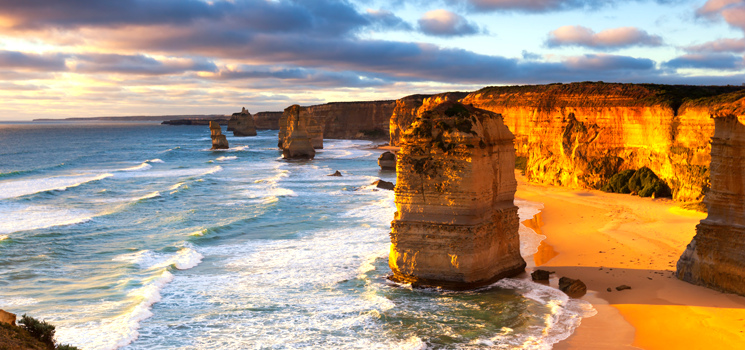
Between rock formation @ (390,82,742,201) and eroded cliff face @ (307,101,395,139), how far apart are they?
3235 inches

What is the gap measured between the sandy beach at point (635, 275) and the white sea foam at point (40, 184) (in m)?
37.0

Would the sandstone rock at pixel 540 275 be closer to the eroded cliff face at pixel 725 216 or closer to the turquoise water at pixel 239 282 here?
the turquoise water at pixel 239 282

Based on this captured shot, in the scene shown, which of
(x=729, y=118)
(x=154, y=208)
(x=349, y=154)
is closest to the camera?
(x=729, y=118)

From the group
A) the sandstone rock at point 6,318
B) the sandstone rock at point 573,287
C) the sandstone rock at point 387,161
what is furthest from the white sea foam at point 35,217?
the sandstone rock at point 387,161

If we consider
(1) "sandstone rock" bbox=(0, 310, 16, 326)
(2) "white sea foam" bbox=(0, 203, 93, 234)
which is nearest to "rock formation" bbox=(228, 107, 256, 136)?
(2) "white sea foam" bbox=(0, 203, 93, 234)

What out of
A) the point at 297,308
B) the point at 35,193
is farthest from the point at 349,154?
the point at 297,308

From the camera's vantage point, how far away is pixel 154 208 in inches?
1351

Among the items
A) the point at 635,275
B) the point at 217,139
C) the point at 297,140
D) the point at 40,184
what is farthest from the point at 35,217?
the point at 217,139

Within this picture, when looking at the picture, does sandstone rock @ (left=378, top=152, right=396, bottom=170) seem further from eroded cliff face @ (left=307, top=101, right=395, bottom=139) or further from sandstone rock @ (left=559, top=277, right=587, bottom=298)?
eroded cliff face @ (left=307, top=101, right=395, bottom=139)

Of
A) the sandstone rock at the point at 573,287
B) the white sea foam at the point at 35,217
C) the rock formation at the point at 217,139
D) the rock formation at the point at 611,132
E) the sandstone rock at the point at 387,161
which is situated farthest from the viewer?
the rock formation at the point at 217,139

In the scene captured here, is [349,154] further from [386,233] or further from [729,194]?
[729,194]

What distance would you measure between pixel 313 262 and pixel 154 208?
56.8 feet

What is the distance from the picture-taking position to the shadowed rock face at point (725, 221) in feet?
51.9

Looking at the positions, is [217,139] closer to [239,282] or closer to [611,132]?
[611,132]
